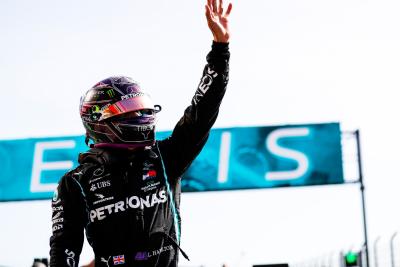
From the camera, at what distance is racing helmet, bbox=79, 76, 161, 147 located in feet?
13.7

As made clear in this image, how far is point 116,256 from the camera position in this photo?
12.8 feet

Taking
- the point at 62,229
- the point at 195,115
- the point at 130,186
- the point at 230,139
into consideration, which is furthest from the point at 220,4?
the point at 230,139

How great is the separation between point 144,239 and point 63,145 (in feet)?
56.0

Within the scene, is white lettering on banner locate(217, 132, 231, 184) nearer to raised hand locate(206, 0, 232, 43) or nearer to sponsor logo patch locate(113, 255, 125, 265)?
raised hand locate(206, 0, 232, 43)

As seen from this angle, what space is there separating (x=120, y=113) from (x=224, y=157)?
52.5 feet

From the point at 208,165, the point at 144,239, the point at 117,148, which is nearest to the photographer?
the point at 144,239

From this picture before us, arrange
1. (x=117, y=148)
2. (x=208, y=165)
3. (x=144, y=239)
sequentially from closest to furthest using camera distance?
(x=144, y=239)
(x=117, y=148)
(x=208, y=165)

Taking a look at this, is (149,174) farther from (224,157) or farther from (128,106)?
(224,157)

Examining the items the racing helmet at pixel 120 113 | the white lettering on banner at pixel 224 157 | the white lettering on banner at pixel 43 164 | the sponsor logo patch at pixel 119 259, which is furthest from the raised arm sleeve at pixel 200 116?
the white lettering on banner at pixel 43 164

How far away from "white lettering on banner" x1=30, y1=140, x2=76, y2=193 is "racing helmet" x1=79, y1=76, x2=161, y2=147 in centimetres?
1622

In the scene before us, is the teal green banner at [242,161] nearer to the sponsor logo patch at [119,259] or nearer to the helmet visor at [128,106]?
the helmet visor at [128,106]

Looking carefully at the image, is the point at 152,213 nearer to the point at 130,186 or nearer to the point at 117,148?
the point at 130,186

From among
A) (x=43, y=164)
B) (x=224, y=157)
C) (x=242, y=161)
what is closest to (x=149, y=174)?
(x=224, y=157)

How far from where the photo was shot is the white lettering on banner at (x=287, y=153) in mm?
20203
